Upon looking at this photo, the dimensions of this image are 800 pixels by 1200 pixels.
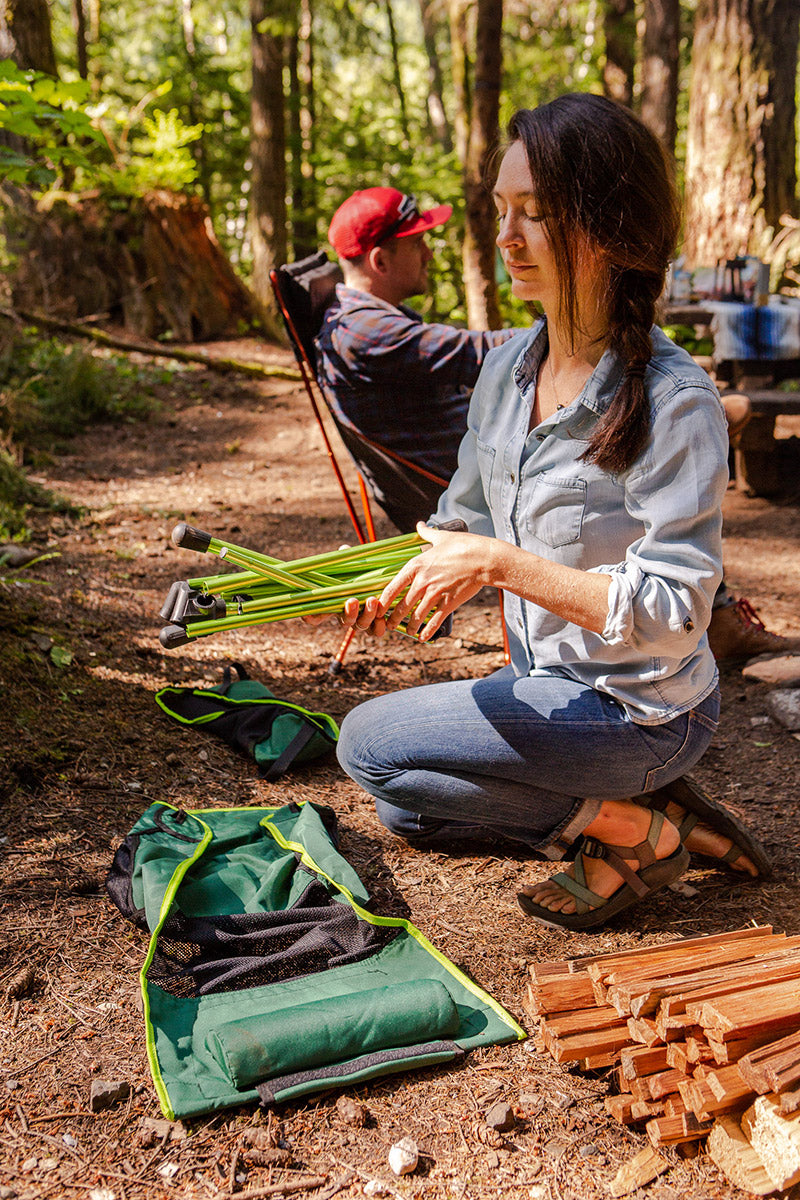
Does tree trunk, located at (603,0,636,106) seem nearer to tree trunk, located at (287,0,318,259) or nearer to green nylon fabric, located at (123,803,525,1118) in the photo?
tree trunk, located at (287,0,318,259)

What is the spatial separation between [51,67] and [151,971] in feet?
27.9

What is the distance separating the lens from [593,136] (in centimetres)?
205

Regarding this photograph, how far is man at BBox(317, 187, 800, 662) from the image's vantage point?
11.8 feet

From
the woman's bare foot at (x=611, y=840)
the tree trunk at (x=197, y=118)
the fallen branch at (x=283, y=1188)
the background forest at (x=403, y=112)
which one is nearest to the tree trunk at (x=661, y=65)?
the background forest at (x=403, y=112)

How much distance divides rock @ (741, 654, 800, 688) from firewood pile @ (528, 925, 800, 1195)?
1.94 metres

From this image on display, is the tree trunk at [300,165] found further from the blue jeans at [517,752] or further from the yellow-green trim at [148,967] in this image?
the yellow-green trim at [148,967]

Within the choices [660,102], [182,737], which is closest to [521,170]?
[182,737]

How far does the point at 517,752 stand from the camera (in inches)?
94.8

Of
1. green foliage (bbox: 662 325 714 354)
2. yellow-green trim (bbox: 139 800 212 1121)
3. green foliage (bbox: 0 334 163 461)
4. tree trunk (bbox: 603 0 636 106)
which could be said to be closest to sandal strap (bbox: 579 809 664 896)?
yellow-green trim (bbox: 139 800 212 1121)

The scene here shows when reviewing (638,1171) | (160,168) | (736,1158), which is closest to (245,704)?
(638,1171)

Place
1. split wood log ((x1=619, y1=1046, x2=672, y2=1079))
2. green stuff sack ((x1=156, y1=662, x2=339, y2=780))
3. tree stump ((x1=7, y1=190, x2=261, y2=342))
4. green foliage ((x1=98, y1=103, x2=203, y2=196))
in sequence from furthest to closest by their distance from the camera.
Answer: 1. green foliage ((x1=98, y1=103, x2=203, y2=196))
2. tree stump ((x1=7, y1=190, x2=261, y2=342))
3. green stuff sack ((x1=156, y1=662, x2=339, y2=780))
4. split wood log ((x1=619, y1=1046, x2=672, y2=1079))

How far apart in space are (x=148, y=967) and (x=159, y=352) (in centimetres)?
808

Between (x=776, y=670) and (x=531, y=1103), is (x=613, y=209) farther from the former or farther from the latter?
(x=776, y=670)

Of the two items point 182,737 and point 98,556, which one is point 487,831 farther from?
point 98,556
